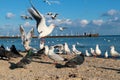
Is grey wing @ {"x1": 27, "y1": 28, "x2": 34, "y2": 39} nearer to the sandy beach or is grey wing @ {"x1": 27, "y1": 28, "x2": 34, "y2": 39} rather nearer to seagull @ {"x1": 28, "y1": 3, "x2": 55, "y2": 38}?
seagull @ {"x1": 28, "y1": 3, "x2": 55, "y2": 38}

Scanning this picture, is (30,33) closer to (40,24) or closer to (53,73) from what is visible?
(40,24)

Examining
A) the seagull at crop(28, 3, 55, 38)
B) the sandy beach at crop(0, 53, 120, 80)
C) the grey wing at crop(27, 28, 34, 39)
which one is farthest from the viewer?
the grey wing at crop(27, 28, 34, 39)

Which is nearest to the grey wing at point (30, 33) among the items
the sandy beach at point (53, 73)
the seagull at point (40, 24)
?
the seagull at point (40, 24)

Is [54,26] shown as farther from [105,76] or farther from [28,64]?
[105,76]

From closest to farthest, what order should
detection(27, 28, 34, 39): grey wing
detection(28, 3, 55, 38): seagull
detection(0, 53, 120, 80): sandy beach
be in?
detection(0, 53, 120, 80): sandy beach, detection(28, 3, 55, 38): seagull, detection(27, 28, 34, 39): grey wing

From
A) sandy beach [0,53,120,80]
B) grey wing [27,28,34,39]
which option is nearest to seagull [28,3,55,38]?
grey wing [27,28,34,39]

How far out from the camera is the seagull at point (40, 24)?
79.1 feet

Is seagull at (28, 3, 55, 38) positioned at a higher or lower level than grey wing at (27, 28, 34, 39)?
higher

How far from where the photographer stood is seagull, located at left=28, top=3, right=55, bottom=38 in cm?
2410

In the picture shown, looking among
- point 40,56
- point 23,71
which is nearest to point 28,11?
point 40,56

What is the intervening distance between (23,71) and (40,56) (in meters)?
6.19

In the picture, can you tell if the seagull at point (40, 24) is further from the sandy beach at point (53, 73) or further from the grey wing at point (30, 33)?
the sandy beach at point (53, 73)

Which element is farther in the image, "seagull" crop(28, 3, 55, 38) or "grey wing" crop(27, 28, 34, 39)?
"grey wing" crop(27, 28, 34, 39)

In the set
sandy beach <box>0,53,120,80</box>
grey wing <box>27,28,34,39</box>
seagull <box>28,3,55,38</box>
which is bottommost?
sandy beach <box>0,53,120,80</box>
